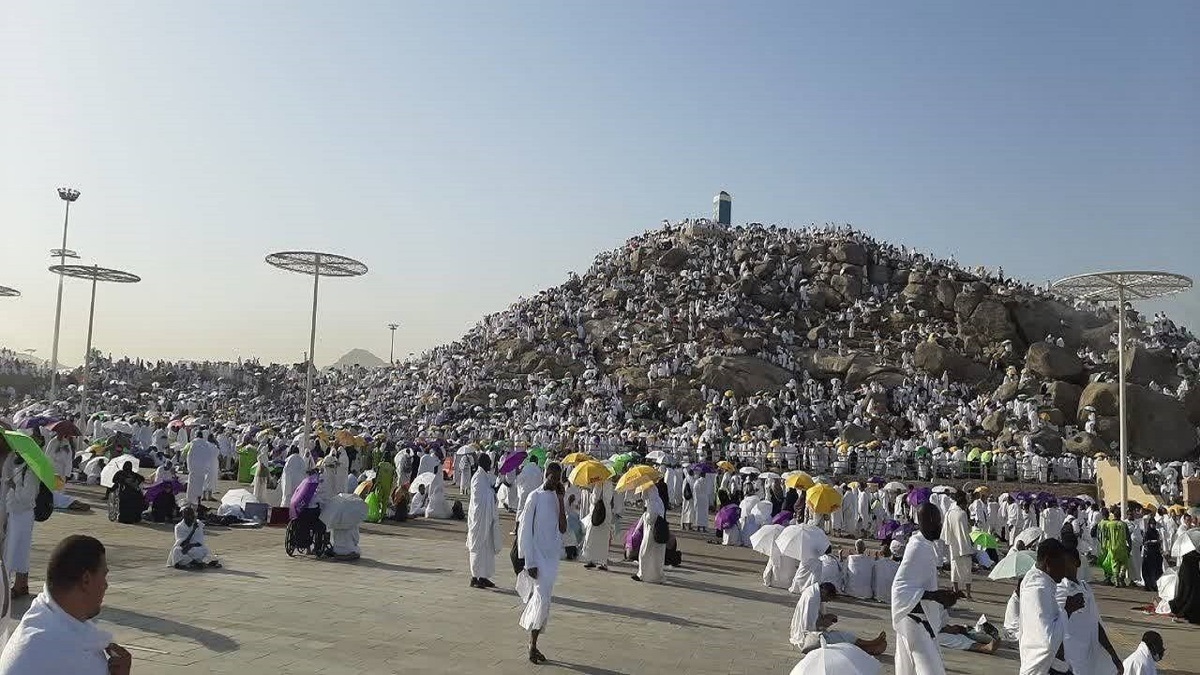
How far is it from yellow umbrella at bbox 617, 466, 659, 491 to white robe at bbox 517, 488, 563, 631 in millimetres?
5003

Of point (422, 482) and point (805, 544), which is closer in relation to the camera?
point (805, 544)

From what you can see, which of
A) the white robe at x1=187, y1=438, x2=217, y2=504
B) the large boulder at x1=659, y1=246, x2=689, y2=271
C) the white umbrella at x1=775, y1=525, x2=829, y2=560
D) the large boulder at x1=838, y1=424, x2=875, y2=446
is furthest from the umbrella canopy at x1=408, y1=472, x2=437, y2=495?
the large boulder at x1=659, y1=246, x2=689, y2=271

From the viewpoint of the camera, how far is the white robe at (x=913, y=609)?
19.5ft

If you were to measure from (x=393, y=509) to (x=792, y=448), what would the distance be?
62.0ft

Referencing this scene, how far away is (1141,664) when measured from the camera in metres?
5.84

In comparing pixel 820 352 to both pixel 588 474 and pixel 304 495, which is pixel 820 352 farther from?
pixel 304 495

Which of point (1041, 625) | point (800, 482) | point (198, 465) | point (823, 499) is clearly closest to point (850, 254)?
point (800, 482)

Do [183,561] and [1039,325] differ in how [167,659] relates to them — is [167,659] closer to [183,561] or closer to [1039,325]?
[183,561]

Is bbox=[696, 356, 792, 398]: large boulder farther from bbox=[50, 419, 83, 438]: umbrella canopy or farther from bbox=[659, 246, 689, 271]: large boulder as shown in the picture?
bbox=[50, 419, 83, 438]: umbrella canopy

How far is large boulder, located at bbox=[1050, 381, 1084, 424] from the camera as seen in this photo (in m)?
39.4

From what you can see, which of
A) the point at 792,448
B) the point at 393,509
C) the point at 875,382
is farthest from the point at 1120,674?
the point at 875,382

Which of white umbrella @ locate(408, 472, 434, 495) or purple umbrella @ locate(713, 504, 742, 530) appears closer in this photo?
purple umbrella @ locate(713, 504, 742, 530)

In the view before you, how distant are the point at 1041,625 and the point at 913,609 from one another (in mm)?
913

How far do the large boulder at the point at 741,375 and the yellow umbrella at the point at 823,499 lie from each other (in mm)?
32386
